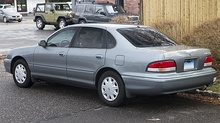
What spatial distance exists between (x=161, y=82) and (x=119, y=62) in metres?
0.86

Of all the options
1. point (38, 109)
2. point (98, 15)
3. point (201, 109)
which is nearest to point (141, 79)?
point (201, 109)

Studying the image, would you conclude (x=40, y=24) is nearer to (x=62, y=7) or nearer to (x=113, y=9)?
(x=62, y=7)

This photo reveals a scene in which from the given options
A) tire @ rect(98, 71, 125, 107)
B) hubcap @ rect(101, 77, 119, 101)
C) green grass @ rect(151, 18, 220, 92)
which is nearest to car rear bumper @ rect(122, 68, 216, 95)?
tire @ rect(98, 71, 125, 107)

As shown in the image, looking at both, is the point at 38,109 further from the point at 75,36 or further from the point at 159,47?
the point at 159,47

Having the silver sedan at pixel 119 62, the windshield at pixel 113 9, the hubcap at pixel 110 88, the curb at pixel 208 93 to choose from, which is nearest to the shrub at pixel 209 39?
the curb at pixel 208 93

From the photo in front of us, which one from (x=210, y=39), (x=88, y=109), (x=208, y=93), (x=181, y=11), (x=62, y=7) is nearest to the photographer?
(x=88, y=109)

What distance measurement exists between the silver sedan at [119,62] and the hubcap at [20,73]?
28 centimetres

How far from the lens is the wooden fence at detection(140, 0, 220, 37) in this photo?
10945 millimetres

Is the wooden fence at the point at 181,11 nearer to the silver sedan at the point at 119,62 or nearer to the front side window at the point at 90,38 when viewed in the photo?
the silver sedan at the point at 119,62

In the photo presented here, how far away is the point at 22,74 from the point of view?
866 centimetres

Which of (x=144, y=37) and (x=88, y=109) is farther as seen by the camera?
(x=144, y=37)

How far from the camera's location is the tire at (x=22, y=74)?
28.1 feet

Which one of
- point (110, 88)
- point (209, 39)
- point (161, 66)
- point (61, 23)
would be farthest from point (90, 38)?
point (61, 23)

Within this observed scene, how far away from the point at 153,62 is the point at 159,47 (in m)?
0.65
